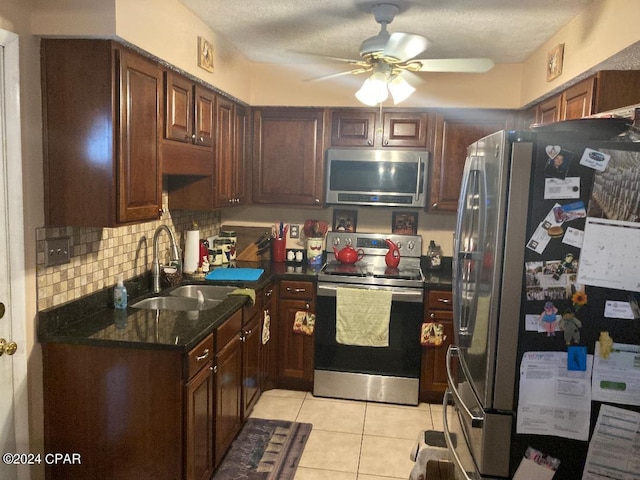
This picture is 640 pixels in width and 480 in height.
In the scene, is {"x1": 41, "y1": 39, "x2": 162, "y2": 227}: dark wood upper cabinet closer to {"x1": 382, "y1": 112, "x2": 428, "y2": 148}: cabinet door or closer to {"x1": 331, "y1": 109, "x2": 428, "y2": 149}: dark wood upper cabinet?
{"x1": 331, "y1": 109, "x2": 428, "y2": 149}: dark wood upper cabinet

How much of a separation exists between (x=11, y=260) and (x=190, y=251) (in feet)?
4.84

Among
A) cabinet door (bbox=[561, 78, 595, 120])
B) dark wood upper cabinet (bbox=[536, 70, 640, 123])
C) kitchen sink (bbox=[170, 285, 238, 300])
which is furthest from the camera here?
kitchen sink (bbox=[170, 285, 238, 300])

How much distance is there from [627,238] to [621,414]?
0.54 meters

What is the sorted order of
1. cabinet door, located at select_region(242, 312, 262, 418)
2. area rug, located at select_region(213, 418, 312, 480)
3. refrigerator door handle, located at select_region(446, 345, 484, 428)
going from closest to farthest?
1. refrigerator door handle, located at select_region(446, 345, 484, 428)
2. area rug, located at select_region(213, 418, 312, 480)
3. cabinet door, located at select_region(242, 312, 262, 418)

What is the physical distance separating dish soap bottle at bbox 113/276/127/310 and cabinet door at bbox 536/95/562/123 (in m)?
2.53

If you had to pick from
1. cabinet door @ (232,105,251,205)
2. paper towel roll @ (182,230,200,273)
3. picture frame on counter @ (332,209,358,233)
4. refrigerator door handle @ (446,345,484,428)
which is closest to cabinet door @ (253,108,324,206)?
cabinet door @ (232,105,251,205)

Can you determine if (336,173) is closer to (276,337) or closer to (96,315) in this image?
(276,337)

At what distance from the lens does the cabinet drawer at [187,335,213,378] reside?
7.05 feet

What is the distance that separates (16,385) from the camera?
2055mm

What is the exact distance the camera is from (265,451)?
290cm

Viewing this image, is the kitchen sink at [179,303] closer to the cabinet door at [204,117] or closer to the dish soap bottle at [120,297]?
the dish soap bottle at [120,297]

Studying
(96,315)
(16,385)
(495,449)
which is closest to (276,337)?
(96,315)

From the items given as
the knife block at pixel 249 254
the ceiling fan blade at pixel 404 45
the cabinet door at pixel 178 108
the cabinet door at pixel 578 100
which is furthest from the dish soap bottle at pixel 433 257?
the cabinet door at pixel 178 108

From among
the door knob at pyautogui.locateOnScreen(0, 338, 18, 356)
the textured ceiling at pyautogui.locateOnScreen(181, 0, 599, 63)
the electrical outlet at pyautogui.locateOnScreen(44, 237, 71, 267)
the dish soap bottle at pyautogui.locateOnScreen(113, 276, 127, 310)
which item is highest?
the textured ceiling at pyautogui.locateOnScreen(181, 0, 599, 63)
